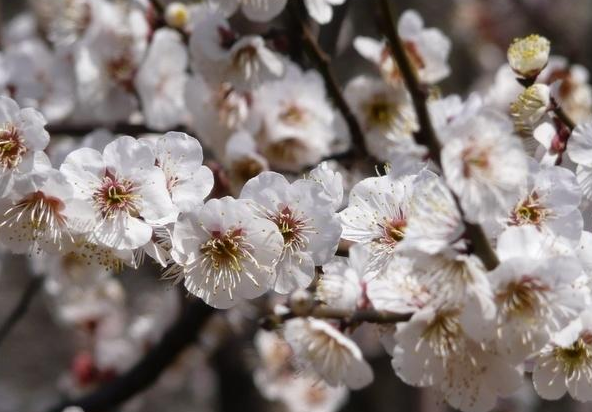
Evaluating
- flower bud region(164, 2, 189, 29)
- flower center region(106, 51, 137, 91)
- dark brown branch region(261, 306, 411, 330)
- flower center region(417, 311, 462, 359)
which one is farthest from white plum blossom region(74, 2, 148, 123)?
flower center region(417, 311, 462, 359)

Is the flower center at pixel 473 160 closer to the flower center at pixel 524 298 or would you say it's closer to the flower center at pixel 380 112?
the flower center at pixel 524 298

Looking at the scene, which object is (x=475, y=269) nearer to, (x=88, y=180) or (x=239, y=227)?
(x=239, y=227)

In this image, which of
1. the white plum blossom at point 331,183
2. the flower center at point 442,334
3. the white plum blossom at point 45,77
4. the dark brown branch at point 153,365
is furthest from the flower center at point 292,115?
the flower center at point 442,334

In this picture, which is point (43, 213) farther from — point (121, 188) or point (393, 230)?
point (393, 230)

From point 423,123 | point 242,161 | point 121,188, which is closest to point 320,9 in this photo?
point 242,161

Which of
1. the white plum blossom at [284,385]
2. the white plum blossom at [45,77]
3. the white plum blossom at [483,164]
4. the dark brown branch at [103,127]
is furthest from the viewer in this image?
the white plum blossom at [284,385]
